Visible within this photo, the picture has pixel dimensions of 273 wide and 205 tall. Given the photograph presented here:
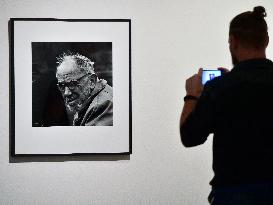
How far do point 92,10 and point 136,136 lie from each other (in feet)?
2.41

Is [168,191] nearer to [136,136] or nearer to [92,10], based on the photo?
[136,136]

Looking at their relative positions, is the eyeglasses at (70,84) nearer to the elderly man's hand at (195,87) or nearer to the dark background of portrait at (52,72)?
the dark background of portrait at (52,72)

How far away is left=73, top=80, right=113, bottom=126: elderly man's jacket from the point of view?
2.09 meters

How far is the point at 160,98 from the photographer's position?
84.4 inches

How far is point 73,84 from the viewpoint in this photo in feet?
6.87

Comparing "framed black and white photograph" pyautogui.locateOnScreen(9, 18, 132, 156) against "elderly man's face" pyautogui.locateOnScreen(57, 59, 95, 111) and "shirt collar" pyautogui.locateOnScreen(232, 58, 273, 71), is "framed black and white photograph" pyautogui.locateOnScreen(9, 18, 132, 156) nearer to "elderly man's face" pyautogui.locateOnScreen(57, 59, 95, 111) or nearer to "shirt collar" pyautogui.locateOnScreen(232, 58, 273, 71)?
"elderly man's face" pyautogui.locateOnScreen(57, 59, 95, 111)

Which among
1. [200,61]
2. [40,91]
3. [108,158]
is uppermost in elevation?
[200,61]

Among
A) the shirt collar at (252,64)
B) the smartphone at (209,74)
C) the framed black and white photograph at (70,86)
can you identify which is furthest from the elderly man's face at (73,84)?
the shirt collar at (252,64)

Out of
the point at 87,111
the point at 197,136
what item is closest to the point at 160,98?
the point at 87,111

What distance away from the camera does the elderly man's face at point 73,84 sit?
6.85 feet

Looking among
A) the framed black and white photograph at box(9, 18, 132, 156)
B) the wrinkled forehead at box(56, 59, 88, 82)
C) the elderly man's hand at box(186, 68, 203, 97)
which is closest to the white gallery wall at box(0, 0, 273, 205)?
the framed black and white photograph at box(9, 18, 132, 156)

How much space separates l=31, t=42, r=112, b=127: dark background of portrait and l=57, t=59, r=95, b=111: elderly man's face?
32 mm

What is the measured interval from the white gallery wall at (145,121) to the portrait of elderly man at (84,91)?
0.53 ft

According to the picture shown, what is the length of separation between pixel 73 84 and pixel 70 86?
2cm
